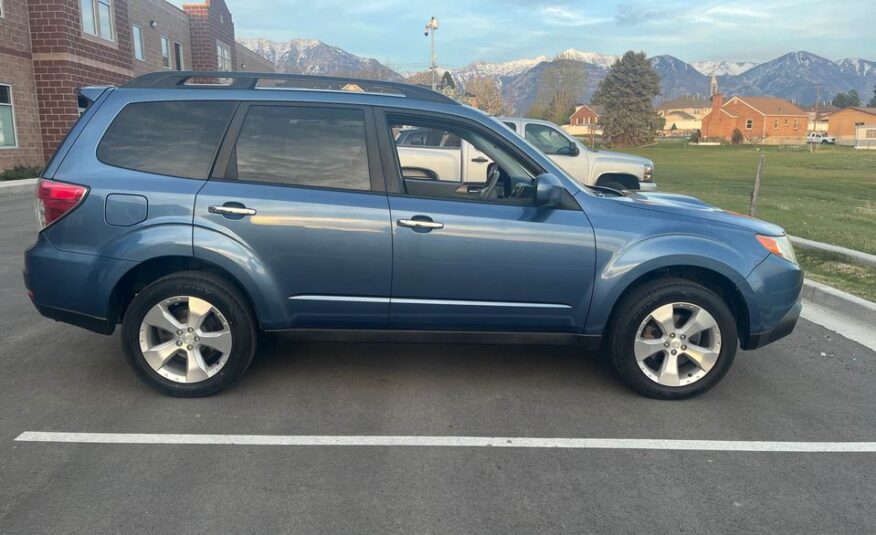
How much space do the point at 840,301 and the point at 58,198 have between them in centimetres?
663

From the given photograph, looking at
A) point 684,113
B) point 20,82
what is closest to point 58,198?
point 20,82

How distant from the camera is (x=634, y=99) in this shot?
82.1 metres

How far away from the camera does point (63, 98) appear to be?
869 inches

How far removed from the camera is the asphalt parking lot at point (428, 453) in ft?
10.2

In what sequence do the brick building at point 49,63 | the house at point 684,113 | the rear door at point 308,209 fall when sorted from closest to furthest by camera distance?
the rear door at point 308,209, the brick building at point 49,63, the house at point 684,113

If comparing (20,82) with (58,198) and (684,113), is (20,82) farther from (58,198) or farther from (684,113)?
(684,113)

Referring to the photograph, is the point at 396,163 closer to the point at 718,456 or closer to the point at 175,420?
the point at 175,420

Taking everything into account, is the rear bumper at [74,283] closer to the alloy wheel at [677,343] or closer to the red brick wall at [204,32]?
the alloy wheel at [677,343]

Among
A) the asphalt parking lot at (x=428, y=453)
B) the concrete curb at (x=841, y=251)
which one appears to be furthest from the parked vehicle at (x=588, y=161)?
the asphalt parking lot at (x=428, y=453)

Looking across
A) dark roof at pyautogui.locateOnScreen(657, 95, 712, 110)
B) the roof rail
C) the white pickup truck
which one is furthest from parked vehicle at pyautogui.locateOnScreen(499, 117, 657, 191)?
dark roof at pyautogui.locateOnScreen(657, 95, 712, 110)

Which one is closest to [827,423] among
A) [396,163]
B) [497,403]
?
[497,403]

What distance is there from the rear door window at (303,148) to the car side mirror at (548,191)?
1.04 m

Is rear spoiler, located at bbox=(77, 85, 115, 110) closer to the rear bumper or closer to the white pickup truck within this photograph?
the rear bumper

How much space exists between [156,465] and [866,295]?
653 cm
